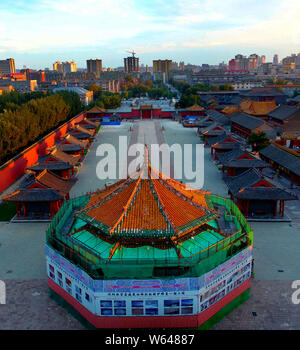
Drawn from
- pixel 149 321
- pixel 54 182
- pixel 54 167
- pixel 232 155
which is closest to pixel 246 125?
pixel 232 155

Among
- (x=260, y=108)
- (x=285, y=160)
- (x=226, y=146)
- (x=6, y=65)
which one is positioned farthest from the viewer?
(x=6, y=65)

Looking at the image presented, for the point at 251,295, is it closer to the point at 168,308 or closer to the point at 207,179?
the point at 168,308

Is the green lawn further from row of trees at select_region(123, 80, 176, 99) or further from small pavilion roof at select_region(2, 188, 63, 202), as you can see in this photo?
row of trees at select_region(123, 80, 176, 99)

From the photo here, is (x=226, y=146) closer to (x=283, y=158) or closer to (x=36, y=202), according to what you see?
(x=283, y=158)

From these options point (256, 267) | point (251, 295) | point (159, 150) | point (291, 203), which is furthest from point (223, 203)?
point (159, 150)

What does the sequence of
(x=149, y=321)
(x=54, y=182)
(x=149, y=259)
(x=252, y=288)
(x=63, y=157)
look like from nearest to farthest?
(x=149, y=259), (x=149, y=321), (x=252, y=288), (x=54, y=182), (x=63, y=157)

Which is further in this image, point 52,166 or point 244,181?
point 52,166
